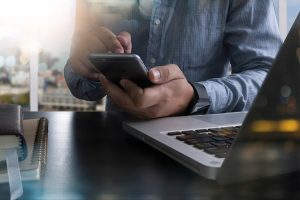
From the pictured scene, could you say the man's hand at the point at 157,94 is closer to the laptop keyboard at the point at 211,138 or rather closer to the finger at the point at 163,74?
the finger at the point at 163,74

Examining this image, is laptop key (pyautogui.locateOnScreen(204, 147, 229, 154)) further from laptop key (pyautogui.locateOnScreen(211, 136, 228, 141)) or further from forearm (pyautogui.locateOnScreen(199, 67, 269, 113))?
forearm (pyautogui.locateOnScreen(199, 67, 269, 113))

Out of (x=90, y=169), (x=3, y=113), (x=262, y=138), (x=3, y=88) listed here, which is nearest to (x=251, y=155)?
(x=262, y=138)

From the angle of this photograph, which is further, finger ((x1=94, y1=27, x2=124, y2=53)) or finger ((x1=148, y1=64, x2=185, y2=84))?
finger ((x1=94, y1=27, x2=124, y2=53))

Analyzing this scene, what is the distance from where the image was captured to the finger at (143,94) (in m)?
0.55

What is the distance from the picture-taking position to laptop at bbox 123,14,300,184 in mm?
277

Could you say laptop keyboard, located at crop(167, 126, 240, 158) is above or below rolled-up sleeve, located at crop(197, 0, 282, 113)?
below

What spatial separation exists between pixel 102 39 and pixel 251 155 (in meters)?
0.46

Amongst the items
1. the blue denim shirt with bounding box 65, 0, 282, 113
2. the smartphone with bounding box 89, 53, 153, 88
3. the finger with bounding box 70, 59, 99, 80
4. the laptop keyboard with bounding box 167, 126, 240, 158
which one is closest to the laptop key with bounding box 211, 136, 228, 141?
the laptop keyboard with bounding box 167, 126, 240, 158

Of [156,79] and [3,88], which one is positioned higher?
[156,79]

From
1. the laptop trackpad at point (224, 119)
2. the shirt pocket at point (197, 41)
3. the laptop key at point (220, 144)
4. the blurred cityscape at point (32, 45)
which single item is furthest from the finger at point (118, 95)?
the blurred cityscape at point (32, 45)

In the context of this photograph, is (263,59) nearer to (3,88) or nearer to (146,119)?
(146,119)

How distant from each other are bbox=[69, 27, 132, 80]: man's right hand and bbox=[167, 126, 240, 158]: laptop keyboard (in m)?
0.26

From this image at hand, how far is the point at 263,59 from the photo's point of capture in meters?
0.81

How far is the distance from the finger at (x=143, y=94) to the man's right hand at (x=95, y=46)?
13cm
